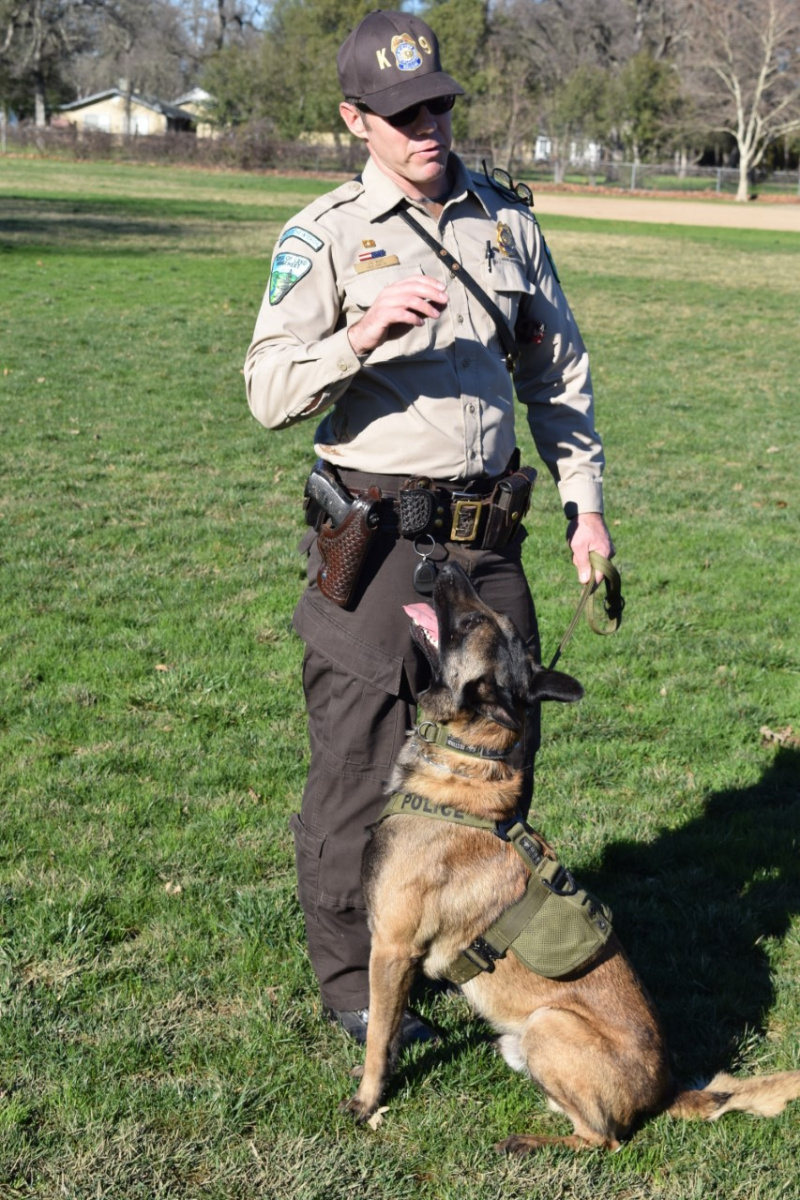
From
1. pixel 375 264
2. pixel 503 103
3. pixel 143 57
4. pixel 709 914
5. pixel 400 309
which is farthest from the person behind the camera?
pixel 143 57

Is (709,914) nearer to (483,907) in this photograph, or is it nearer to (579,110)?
(483,907)

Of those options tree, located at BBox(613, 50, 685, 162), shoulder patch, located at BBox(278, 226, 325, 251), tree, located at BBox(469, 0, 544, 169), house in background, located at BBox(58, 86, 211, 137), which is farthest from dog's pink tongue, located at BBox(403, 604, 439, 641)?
house in background, located at BBox(58, 86, 211, 137)

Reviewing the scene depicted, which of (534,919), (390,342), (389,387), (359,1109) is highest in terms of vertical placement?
(390,342)

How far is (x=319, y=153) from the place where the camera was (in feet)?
204

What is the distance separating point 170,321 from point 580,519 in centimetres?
1365

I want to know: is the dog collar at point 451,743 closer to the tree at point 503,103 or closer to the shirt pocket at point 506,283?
the shirt pocket at point 506,283

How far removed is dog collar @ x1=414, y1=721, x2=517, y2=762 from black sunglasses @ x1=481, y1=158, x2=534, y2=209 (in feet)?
5.41

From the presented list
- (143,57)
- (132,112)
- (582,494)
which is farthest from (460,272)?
(143,57)

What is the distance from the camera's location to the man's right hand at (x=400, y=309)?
2.62m

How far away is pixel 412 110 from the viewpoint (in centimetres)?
293

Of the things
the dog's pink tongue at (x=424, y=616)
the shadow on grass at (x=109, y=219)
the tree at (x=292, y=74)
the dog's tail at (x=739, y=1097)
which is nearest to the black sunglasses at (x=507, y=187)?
the dog's pink tongue at (x=424, y=616)

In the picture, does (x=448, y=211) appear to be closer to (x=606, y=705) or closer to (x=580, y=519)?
(x=580, y=519)

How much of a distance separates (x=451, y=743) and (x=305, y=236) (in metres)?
1.46

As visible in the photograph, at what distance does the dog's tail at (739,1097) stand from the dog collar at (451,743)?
1.07 m
